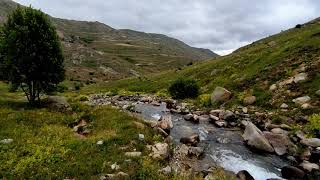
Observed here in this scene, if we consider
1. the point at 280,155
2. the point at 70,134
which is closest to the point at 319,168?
the point at 280,155

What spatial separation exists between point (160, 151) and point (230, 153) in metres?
6.61

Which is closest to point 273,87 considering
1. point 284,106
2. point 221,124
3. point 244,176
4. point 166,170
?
point 284,106

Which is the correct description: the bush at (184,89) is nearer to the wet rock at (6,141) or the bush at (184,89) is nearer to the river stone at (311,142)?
the river stone at (311,142)

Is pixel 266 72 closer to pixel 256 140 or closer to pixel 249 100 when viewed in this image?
pixel 249 100

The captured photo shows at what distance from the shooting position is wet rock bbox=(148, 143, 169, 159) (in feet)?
75.1

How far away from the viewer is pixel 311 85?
41500mm

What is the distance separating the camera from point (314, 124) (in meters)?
32.0

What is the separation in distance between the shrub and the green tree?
23533 millimetres

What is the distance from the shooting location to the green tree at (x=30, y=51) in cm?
3419

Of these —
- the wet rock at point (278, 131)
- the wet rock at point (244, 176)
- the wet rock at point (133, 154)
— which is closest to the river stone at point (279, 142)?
the wet rock at point (278, 131)

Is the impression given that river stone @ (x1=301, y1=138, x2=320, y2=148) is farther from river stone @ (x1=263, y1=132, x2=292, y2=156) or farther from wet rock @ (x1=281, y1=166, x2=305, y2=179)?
wet rock @ (x1=281, y1=166, x2=305, y2=179)

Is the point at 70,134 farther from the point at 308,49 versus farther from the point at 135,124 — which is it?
the point at 308,49

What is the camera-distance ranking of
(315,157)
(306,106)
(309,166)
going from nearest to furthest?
1. (309,166)
2. (315,157)
3. (306,106)

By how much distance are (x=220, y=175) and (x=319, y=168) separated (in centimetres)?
755
